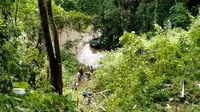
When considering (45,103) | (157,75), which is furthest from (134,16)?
(45,103)

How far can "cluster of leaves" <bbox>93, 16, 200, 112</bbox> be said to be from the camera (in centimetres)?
532

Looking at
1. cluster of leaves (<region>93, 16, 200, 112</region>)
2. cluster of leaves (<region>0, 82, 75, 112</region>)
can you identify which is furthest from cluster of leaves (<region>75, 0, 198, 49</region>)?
cluster of leaves (<region>0, 82, 75, 112</region>)

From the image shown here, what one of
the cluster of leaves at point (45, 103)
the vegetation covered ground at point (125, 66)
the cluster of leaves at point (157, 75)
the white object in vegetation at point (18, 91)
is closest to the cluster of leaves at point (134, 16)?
the vegetation covered ground at point (125, 66)

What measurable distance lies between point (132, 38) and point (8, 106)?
5606 mm

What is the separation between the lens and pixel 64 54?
1220 centimetres

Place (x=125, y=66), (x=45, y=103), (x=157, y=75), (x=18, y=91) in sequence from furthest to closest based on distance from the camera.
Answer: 1. (x=125, y=66)
2. (x=157, y=75)
3. (x=45, y=103)
4. (x=18, y=91)

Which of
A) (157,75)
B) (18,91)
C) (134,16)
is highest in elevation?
(134,16)

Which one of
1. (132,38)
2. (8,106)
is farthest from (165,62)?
(8,106)

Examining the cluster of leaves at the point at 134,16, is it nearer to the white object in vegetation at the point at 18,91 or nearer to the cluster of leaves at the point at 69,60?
the cluster of leaves at the point at 69,60

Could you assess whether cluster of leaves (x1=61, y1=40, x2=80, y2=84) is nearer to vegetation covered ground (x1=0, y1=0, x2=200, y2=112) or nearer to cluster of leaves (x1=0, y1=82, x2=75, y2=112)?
vegetation covered ground (x1=0, y1=0, x2=200, y2=112)

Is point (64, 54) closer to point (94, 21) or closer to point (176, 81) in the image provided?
point (94, 21)

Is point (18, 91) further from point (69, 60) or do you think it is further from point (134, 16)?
point (134, 16)

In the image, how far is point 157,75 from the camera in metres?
5.89

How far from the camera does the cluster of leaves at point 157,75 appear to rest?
5.32 metres
